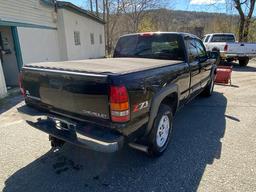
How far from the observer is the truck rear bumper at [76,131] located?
2.33 metres

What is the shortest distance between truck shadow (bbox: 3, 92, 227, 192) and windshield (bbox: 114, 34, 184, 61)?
1.60 m

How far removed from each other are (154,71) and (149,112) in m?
0.55

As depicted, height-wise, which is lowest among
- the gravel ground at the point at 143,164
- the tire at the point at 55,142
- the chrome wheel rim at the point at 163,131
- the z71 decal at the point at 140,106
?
the gravel ground at the point at 143,164

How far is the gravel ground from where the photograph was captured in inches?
106

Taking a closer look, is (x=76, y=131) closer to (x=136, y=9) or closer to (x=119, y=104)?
(x=119, y=104)

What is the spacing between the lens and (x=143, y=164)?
10.3 feet

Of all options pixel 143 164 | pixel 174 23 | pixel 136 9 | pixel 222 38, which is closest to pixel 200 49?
pixel 143 164

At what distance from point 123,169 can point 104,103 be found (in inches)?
46.3

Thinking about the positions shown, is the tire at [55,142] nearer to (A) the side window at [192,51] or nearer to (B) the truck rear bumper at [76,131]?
(B) the truck rear bumper at [76,131]

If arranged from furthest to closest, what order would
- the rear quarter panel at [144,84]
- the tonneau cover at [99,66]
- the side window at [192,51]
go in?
Answer: the side window at [192,51], the tonneau cover at [99,66], the rear quarter panel at [144,84]

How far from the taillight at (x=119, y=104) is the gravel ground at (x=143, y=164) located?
3.07ft

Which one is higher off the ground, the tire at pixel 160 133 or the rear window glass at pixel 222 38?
the rear window glass at pixel 222 38

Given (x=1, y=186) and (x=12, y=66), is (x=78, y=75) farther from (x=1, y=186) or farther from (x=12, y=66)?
(x=12, y=66)

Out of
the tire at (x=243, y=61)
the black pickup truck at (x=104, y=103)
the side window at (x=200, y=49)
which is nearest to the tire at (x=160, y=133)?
the black pickup truck at (x=104, y=103)
